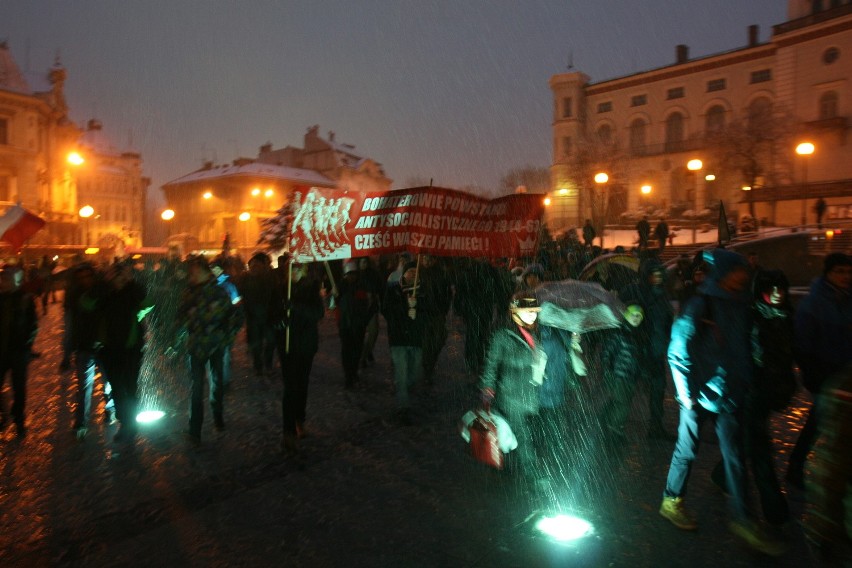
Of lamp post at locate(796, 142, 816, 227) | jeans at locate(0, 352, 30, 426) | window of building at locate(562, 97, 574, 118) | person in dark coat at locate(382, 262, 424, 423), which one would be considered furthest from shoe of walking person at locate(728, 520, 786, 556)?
window of building at locate(562, 97, 574, 118)

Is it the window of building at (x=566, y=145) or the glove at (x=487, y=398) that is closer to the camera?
the glove at (x=487, y=398)

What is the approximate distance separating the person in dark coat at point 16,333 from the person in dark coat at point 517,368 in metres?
5.29

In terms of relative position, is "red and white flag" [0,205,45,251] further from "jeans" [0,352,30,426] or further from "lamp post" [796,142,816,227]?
"lamp post" [796,142,816,227]

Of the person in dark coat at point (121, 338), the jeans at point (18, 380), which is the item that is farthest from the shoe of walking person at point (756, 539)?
the jeans at point (18, 380)

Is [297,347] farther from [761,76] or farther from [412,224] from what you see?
[761,76]

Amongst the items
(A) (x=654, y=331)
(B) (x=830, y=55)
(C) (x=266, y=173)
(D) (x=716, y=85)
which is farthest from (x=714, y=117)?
(A) (x=654, y=331)

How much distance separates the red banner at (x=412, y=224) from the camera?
725cm

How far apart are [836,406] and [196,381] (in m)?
5.55

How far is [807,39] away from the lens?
42406 millimetres

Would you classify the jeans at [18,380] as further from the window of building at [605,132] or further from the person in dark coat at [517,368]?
the window of building at [605,132]

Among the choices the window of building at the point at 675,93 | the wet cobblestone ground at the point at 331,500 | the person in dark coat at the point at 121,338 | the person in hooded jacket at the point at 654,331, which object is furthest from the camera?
the window of building at the point at 675,93

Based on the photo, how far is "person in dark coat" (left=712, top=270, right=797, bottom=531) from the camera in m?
4.34

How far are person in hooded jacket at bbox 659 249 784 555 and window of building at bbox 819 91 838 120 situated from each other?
150 feet

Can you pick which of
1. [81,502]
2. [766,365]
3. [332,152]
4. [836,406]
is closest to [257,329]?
[81,502]
